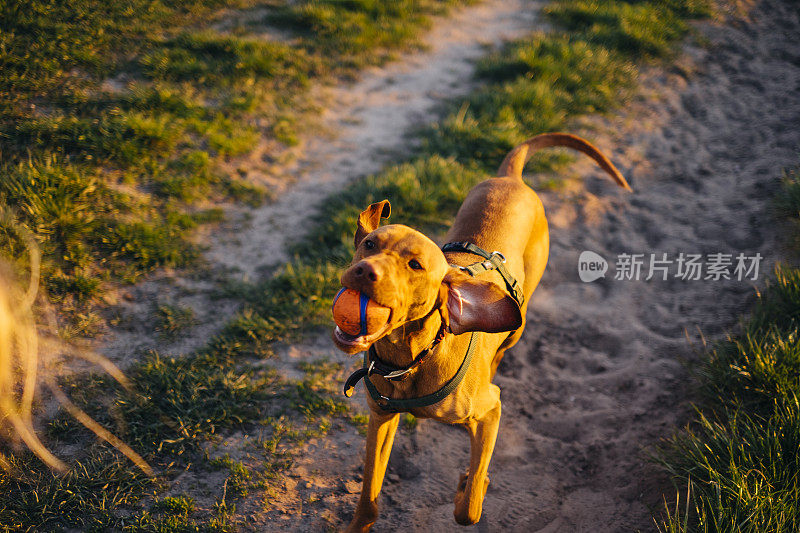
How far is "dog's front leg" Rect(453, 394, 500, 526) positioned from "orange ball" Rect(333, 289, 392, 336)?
1.05 metres

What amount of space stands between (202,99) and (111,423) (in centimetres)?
360

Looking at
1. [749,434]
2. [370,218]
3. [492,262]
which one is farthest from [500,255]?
[749,434]

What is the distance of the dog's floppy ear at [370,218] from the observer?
2230mm

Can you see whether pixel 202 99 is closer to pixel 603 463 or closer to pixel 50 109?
pixel 50 109

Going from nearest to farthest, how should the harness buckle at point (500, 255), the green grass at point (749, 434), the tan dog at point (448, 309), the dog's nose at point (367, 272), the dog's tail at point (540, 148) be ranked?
the dog's nose at point (367, 272) < the tan dog at point (448, 309) < the green grass at point (749, 434) < the harness buckle at point (500, 255) < the dog's tail at point (540, 148)

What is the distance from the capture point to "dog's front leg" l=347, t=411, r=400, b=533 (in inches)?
99.8

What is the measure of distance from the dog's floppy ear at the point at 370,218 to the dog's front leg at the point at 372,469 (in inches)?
34.3

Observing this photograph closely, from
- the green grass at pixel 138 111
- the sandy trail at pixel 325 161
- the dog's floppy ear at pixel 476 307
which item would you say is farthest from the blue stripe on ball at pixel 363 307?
the green grass at pixel 138 111

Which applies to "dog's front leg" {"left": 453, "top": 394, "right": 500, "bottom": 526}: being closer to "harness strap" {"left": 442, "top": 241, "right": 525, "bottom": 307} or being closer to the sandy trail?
"harness strap" {"left": 442, "top": 241, "right": 525, "bottom": 307}

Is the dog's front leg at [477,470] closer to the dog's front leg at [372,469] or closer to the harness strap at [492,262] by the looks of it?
the dog's front leg at [372,469]

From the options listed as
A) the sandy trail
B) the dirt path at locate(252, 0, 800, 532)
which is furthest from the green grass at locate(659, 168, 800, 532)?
the sandy trail

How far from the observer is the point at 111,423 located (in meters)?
3.01

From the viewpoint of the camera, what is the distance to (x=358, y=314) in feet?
5.83

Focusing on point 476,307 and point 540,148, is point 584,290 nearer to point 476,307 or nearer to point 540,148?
point 540,148
